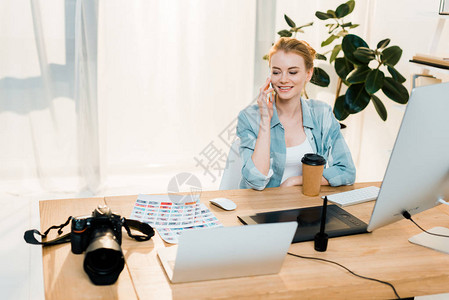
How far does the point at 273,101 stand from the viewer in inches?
87.5

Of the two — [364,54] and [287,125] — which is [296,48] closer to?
[287,125]

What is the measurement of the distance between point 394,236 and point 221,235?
0.65 metres

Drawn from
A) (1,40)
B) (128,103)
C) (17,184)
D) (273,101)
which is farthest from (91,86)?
(273,101)

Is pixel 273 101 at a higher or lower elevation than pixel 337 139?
higher

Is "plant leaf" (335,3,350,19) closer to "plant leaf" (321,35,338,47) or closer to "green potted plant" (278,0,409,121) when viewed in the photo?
"green potted plant" (278,0,409,121)

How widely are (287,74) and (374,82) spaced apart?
1.01m

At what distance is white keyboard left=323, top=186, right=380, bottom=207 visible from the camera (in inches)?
70.5

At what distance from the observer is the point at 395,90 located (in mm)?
3084

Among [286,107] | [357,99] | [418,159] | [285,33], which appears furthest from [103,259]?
[285,33]

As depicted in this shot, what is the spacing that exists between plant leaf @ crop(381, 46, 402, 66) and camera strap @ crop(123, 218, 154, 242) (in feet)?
7.00

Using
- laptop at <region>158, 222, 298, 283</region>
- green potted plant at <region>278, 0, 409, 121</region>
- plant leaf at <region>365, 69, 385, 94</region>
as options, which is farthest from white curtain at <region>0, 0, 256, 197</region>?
laptop at <region>158, 222, 298, 283</region>

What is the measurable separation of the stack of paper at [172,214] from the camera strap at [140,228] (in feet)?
0.14

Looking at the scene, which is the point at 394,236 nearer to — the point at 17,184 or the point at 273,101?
the point at 273,101

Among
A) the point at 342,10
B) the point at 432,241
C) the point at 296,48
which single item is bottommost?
the point at 432,241
